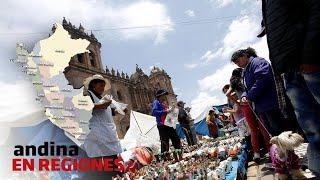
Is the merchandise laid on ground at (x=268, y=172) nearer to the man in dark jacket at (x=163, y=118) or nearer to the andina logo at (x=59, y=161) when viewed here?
the andina logo at (x=59, y=161)

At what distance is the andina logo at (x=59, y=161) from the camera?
4008 millimetres

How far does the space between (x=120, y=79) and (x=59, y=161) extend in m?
39.7

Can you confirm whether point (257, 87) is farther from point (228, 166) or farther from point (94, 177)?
point (94, 177)

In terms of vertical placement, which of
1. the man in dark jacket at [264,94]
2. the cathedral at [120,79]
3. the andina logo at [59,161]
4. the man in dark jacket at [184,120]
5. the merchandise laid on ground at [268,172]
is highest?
the cathedral at [120,79]

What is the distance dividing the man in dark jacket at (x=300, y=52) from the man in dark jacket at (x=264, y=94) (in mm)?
2096

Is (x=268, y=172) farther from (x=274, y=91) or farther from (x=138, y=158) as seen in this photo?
(x=138, y=158)

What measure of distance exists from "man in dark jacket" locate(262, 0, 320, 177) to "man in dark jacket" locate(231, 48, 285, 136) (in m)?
2.10

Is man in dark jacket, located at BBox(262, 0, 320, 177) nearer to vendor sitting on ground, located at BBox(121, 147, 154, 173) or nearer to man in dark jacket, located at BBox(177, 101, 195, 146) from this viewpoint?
vendor sitting on ground, located at BBox(121, 147, 154, 173)

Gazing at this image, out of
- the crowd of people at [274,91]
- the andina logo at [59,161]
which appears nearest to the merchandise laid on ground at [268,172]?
the crowd of people at [274,91]

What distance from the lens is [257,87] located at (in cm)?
430

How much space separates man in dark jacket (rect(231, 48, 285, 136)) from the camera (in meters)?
4.31

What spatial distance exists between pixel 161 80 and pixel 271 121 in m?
53.3

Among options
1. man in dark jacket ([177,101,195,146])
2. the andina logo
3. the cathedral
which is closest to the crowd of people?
the andina logo

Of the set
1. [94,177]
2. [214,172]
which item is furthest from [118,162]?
[214,172]
